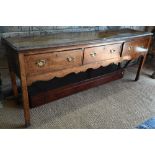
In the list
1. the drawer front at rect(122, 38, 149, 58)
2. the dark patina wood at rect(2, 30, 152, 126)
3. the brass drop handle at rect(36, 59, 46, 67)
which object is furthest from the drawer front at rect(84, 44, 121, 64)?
the brass drop handle at rect(36, 59, 46, 67)

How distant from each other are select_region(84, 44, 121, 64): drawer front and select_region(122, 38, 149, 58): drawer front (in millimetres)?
126

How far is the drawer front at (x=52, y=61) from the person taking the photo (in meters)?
1.30

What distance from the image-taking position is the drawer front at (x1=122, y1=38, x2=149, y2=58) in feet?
6.29

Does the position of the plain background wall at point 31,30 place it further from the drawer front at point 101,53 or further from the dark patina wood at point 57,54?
the drawer front at point 101,53

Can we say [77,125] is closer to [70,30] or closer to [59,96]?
[59,96]

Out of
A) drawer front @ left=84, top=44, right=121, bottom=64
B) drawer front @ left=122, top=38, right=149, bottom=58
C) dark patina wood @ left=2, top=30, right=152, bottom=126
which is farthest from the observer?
drawer front @ left=122, top=38, right=149, bottom=58

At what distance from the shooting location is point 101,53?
5.56 ft

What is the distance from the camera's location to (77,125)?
5.20ft

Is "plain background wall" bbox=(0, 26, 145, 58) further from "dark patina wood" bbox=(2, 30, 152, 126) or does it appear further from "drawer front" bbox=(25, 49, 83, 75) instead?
"drawer front" bbox=(25, 49, 83, 75)

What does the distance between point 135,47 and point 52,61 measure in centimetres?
114

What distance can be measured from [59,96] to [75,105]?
214 mm
